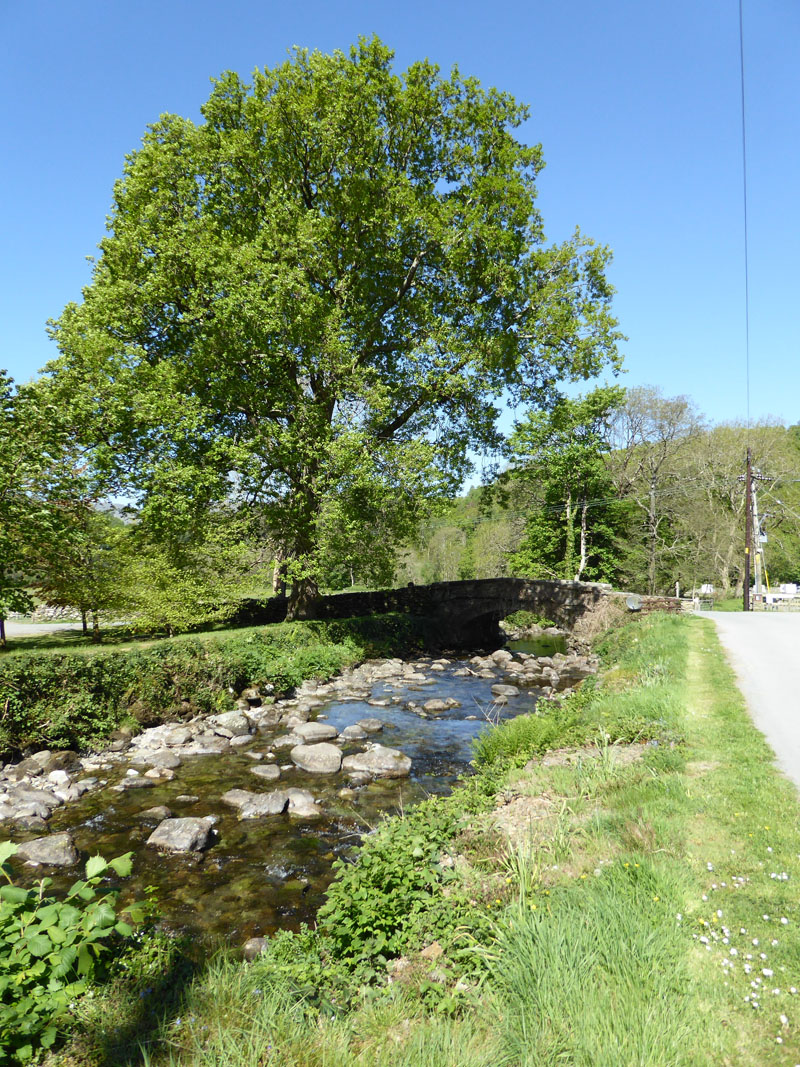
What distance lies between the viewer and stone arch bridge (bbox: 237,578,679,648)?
77.8 ft

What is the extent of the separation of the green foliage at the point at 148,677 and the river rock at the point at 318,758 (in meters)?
4.15

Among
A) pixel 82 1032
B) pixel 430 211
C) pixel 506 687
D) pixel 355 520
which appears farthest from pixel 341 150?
pixel 82 1032

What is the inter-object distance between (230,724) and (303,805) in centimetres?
482

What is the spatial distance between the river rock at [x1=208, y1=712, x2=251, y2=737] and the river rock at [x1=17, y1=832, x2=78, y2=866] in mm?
5292

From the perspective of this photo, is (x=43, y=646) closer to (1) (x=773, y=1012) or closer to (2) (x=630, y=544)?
(1) (x=773, y=1012)

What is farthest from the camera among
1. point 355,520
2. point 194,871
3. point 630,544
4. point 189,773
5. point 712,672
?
point 630,544

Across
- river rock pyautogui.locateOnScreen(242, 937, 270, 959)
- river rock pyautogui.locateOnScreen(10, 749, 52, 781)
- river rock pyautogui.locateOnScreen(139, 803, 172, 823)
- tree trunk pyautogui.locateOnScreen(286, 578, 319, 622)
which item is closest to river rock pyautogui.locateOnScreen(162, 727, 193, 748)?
river rock pyautogui.locateOnScreen(10, 749, 52, 781)

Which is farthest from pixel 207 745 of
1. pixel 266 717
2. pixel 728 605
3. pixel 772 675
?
pixel 728 605

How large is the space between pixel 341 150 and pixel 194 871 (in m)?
19.6

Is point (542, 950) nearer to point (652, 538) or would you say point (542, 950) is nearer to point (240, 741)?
point (240, 741)

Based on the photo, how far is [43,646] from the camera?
644 inches

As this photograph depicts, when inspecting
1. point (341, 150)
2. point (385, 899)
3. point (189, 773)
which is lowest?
point (189, 773)

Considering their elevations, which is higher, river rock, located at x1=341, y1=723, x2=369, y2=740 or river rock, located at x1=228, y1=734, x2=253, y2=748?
river rock, located at x1=341, y1=723, x2=369, y2=740

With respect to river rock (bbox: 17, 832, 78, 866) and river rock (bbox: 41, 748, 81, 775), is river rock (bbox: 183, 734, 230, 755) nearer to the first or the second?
river rock (bbox: 41, 748, 81, 775)
